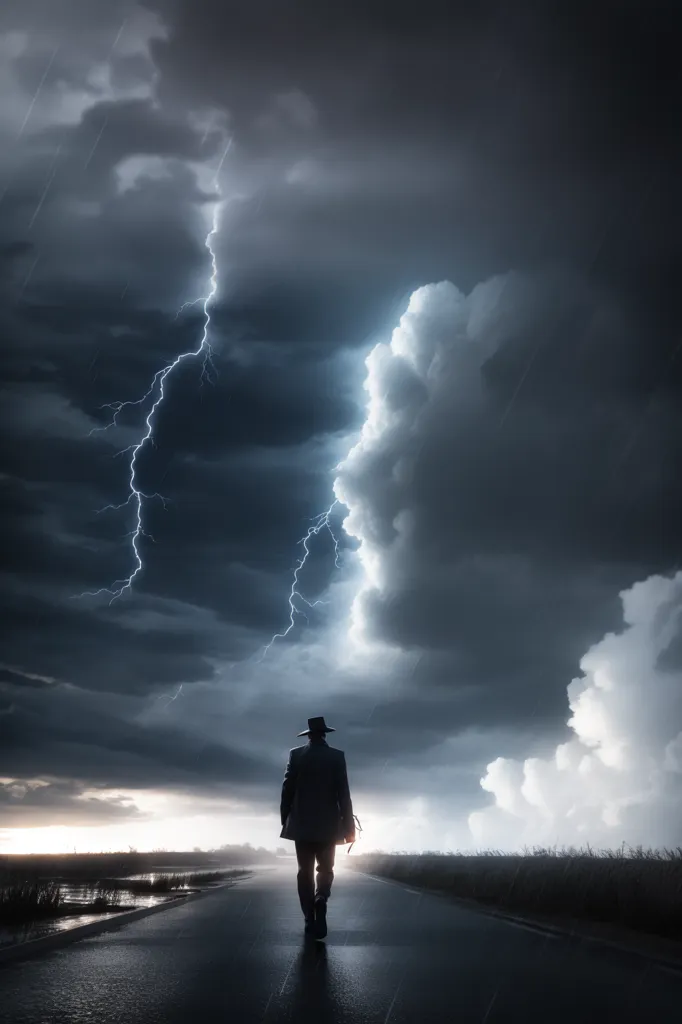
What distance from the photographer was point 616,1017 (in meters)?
5.50

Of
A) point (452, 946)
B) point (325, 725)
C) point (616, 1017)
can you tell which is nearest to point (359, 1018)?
point (616, 1017)

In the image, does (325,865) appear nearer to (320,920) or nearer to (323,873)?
(323,873)

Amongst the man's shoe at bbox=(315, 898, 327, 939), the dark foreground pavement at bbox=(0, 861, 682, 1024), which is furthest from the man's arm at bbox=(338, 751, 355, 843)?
the dark foreground pavement at bbox=(0, 861, 682, 1024)

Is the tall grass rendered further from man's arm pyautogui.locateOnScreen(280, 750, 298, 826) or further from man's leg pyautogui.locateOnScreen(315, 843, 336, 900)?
man's leg pyautogui.locateOnScreen(315, 843, 336, 900)

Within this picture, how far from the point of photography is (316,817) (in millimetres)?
9820

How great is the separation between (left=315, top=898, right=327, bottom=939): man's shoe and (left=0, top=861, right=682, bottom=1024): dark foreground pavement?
126mm

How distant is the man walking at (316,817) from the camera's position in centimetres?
972

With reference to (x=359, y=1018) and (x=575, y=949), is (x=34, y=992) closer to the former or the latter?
(x=359, y=1018)

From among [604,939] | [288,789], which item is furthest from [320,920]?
[604,939]

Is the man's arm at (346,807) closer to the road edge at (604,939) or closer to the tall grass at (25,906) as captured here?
the road edge at (604,939)

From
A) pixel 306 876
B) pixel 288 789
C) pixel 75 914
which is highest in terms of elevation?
pixel 288 789

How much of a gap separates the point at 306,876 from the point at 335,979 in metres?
2.93

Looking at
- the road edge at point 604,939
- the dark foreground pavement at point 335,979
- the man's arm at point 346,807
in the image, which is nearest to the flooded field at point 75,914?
the dark foreground pavement at point 335,979

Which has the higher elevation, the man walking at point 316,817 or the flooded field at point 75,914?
the man walking at point 316,817
